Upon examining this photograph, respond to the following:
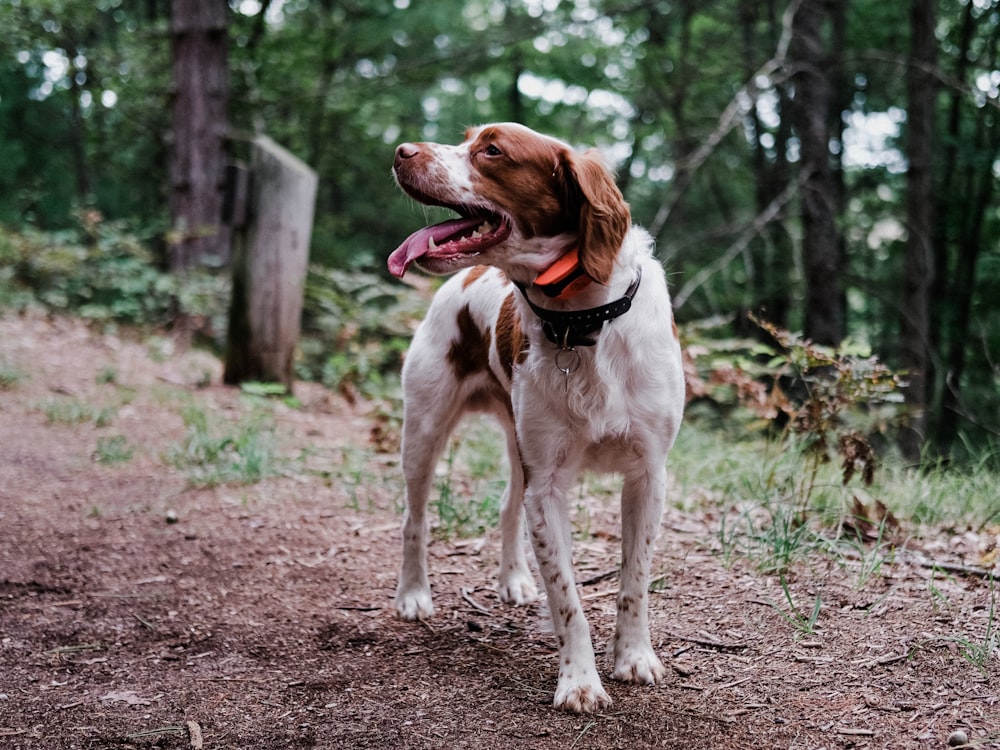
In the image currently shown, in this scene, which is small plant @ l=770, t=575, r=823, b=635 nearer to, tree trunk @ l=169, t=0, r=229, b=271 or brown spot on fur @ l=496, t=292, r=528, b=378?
brown spot on fur @ l=496, t=292, r=528, b=378

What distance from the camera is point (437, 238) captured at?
8.33 ft

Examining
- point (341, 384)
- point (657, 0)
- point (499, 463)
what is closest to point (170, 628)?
point (499, 463)

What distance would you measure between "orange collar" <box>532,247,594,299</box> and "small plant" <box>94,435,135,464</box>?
12.0ft

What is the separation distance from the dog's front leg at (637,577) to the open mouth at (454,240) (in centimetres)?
88

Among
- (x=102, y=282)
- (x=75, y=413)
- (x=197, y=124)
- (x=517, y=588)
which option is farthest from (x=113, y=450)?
(x=197, y=124)

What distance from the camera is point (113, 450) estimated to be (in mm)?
5297

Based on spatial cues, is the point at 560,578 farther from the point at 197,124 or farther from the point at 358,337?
the point at 197,124

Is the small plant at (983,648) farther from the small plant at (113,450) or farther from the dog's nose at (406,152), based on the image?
the small plant at (113,450)

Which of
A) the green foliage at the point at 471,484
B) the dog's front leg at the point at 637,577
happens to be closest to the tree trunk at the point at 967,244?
the green foliage at the point at 471,484

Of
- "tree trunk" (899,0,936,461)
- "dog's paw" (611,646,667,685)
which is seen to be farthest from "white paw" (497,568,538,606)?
"tree trunk" (899,0,936,461)

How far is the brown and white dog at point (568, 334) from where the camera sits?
2514 mm

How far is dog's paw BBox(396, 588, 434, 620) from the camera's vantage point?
135 inches

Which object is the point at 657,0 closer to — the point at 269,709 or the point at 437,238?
the point at 437,238

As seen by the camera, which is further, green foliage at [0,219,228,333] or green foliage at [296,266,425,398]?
green foliage at [0,219,228,333]
